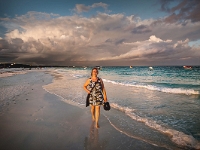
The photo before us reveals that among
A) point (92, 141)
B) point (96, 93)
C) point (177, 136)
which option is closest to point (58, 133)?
point (92, 141)

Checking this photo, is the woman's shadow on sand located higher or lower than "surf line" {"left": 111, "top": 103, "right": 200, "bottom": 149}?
higher

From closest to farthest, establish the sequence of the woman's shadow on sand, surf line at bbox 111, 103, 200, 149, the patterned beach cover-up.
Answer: the woman's shadow on sand → surf line at bbox 111, 103, 200, 149 → the patterned beach cover-up

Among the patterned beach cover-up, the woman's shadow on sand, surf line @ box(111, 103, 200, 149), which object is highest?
the patterned beach cover-up

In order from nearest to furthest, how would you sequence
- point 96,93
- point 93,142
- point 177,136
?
point 93,142 → point 177,136 → point 96,93

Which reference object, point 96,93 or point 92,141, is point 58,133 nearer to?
point 92,141

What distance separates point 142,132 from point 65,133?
2.72 m

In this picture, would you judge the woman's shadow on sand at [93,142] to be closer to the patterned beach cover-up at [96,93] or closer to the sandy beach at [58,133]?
the sandy beach at [58,133]

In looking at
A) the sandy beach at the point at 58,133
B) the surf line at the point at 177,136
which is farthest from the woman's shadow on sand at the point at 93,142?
the surf line at the point at 177,136

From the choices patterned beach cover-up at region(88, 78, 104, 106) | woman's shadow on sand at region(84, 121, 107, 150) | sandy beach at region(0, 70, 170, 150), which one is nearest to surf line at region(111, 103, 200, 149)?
sandy beach at region(0, 70, 170, 150)

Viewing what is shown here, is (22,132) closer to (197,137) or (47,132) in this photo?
(47,132)

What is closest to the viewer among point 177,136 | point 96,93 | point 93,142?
point 93,142

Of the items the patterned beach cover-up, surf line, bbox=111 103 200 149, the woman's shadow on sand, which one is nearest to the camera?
the woman's shadow on sand

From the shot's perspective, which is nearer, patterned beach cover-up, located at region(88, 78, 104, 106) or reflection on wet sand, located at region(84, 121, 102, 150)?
reflection on wet sand, located at region(84, 121, 102, 150)

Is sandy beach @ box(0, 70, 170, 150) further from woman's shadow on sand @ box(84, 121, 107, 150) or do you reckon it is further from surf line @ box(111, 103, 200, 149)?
surf line @ box(111, 103, 200, 149)
